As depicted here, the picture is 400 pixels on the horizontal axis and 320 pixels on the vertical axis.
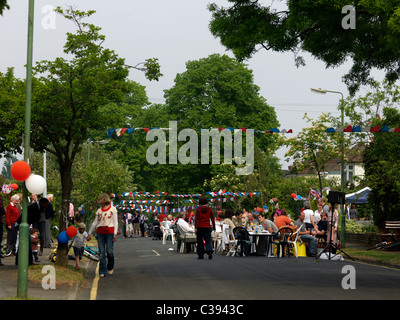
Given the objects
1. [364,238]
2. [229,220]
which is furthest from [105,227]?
[364,238]

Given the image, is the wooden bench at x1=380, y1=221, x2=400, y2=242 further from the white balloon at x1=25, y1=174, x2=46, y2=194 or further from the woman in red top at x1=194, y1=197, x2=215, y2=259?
the white balloon at x1=25, y1=174, x2=46, y2=194

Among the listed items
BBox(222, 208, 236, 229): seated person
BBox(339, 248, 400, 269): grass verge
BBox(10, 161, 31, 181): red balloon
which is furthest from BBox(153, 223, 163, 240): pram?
BBox(10, 161, 31, 181): red balloon

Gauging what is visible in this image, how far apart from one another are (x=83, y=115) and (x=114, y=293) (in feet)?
21.9

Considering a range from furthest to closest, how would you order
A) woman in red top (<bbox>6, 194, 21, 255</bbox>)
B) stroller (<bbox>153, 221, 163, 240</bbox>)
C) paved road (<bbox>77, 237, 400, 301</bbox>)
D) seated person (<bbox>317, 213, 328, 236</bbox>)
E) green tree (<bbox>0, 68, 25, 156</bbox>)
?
stroller (<bbox>153, 221, 163, 240</bbox>) → seated person (<bbox>317, 213, 328, 236</bbox>) → woman in red top (<bbox>6, 194, 21, 255</bbox>) → green tree (<bbox>0, 68, 25, 156</bbox>) → paved road (<bbox>77, 237, 400, 301</bbox>)

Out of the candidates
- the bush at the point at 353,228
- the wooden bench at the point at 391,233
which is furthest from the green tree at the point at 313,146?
the wooden bench at the point at 391,233

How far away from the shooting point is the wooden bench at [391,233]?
29938mm

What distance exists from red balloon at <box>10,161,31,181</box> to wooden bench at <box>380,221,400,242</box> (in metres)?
20.0

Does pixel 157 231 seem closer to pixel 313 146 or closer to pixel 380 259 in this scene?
pixel 313 146

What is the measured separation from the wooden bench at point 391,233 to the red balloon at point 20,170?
65.7ft

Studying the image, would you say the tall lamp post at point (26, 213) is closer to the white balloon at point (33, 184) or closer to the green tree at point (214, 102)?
the white balloon at point (33, 184)

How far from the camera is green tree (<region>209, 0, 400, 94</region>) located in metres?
16.5

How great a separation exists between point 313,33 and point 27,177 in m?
8.14

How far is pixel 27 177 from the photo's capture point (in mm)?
12828
